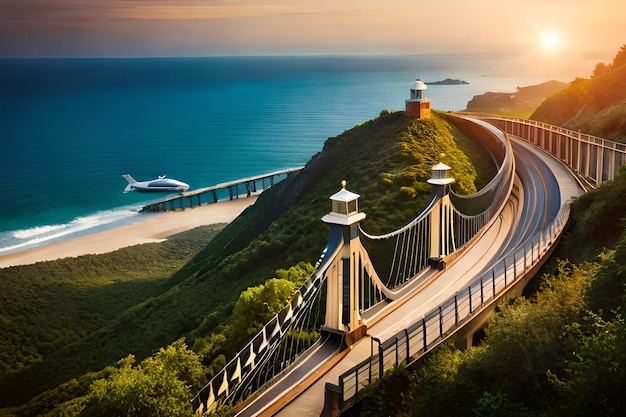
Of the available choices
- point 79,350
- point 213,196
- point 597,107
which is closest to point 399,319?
point 79,350

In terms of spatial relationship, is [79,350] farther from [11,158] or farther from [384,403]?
[11,158]

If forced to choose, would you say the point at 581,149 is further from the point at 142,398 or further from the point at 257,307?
the point at 142,398

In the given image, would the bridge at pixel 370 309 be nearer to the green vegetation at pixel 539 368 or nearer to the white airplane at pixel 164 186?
the green vegetation at pixel 539 368

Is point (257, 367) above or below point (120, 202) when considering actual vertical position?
above

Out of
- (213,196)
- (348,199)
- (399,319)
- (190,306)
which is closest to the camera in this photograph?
(348,199)

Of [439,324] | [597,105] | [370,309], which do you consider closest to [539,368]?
[439,324]

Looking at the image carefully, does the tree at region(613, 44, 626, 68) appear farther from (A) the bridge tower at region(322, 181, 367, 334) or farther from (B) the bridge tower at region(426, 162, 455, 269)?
(A) the bridge tower at region(322, 181, 367, 334)

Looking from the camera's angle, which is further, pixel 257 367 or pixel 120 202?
pixel 120 202
